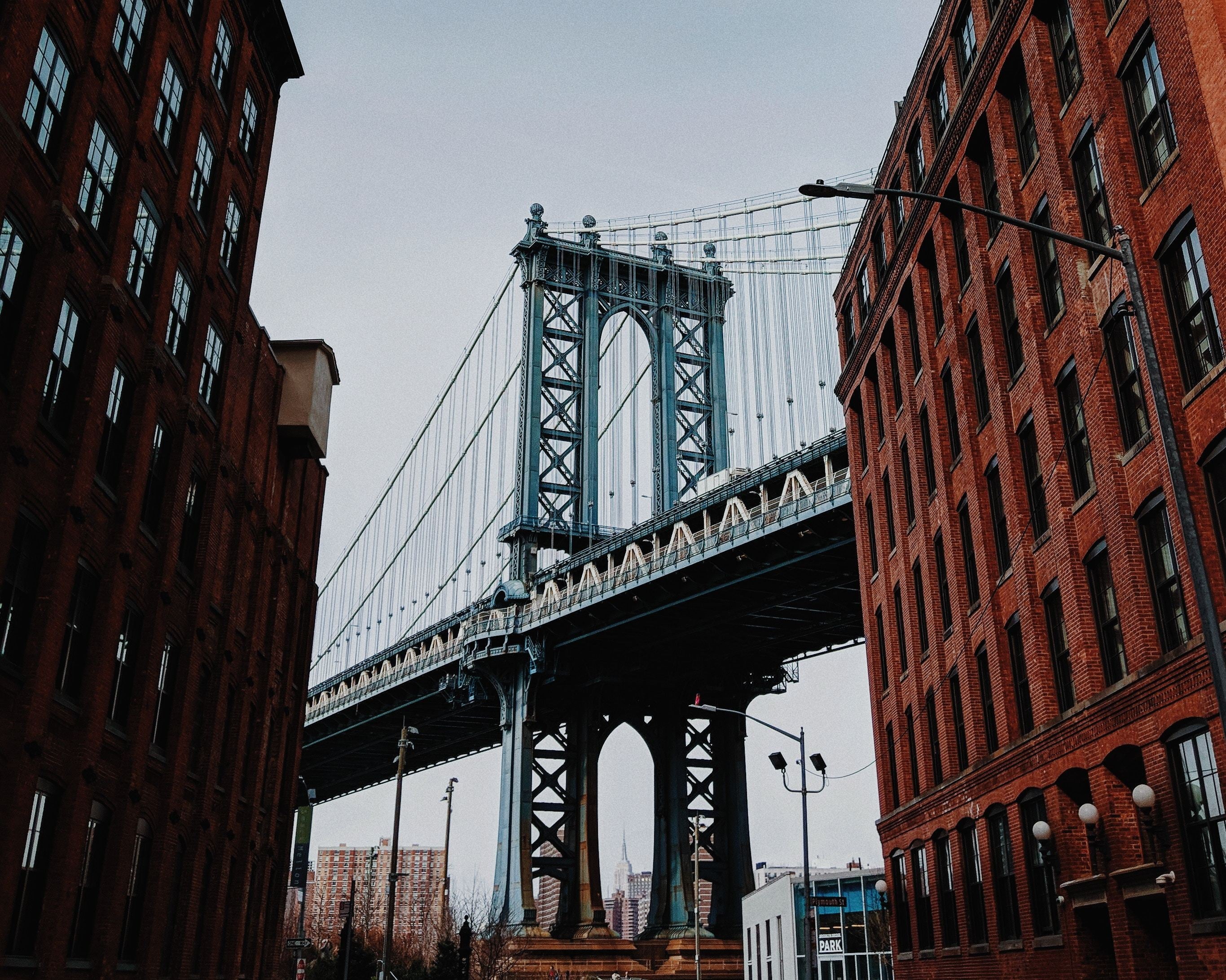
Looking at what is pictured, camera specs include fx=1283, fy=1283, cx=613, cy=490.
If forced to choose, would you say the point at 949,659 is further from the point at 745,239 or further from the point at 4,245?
the point at 745,239

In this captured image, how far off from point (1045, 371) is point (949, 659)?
8906 millimetres

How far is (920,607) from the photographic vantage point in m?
32.9

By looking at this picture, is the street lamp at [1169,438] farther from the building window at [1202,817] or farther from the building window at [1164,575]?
the building window at [1164,575]

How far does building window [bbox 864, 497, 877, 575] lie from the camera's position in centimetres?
3844

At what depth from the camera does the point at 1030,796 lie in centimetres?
2352

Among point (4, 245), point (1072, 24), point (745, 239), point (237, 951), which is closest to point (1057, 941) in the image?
point (1072, 24)

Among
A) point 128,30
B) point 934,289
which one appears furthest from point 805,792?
point 128,30

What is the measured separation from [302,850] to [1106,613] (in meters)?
37.1

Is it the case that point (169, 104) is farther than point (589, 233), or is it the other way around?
point (589, 233)

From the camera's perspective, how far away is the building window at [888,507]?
35.7m

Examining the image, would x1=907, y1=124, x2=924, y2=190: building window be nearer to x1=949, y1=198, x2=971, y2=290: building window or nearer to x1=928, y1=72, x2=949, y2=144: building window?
x1=928, y1=72, x2=949, y2=144: building window

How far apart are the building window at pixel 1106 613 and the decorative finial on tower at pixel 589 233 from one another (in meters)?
67.8

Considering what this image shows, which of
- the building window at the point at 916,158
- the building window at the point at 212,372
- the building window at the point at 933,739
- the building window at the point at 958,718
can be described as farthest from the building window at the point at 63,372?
the building window at the point at 916,158

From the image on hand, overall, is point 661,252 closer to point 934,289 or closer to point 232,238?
point 934,289
